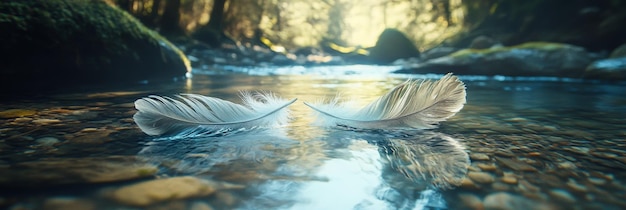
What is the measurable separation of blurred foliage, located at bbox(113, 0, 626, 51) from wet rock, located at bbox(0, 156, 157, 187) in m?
13.6

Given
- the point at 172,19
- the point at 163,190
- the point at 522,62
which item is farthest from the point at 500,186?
the point at 172,19

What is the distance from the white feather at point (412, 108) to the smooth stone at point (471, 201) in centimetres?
93

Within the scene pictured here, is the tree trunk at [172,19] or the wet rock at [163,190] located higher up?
the tree trunk at [172,19]

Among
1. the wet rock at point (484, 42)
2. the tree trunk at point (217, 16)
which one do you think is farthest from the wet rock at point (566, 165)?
the tree trunk at point (217, 16)

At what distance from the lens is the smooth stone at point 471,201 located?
1.00 meters

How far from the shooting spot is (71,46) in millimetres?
4621

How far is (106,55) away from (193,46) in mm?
12376

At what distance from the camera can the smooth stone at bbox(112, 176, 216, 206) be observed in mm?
974

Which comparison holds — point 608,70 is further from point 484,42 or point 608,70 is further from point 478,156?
point 484,42

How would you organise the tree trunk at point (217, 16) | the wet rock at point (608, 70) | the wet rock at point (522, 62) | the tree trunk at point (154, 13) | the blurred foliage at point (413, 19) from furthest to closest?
the tree trunk at point (217, 16), the tree trunk at point (154, 13), the blurred foliage at point (413, 19), the wet rock at point (522, 62), the wet rock at point (608, 70)

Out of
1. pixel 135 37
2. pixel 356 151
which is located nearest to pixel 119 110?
pixel 356 151

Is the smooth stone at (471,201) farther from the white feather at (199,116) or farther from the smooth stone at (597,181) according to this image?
the white feather at (199,116)

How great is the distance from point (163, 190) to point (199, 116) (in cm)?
86

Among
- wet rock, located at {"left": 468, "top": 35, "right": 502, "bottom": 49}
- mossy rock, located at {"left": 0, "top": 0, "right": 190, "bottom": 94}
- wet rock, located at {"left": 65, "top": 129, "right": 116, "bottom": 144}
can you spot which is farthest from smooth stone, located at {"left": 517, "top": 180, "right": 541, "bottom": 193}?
wet rock, located at {"left": 468, "top": 35, "right": 502, "bottom": 49}
